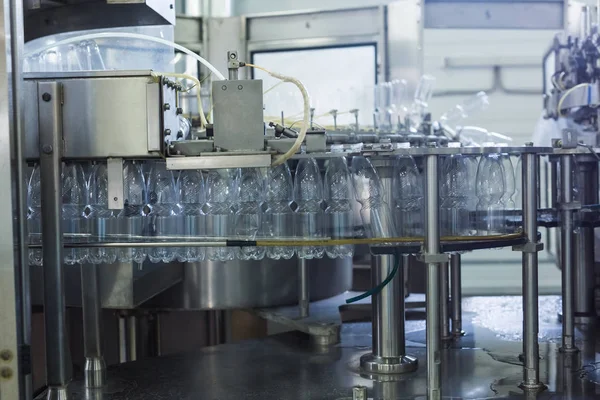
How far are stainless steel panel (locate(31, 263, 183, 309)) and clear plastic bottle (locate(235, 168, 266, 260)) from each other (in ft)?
1.50

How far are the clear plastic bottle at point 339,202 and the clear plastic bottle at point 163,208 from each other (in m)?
0.49

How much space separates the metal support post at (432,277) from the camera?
A: 82.4 inches

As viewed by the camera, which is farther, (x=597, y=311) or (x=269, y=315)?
(x=597, y=311)

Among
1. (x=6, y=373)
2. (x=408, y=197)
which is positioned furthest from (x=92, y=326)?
(x=408, y=197)

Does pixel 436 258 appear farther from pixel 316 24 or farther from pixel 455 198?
pixel 316 24

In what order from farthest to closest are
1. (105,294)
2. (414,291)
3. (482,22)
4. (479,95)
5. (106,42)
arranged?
(479,95) → (482,22) → (414,291) → (106,42) → (105,294)

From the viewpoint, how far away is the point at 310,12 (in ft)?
15.6

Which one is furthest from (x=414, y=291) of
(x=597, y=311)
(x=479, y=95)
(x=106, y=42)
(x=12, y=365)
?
(x=12, y=365)

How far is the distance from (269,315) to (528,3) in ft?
8.84

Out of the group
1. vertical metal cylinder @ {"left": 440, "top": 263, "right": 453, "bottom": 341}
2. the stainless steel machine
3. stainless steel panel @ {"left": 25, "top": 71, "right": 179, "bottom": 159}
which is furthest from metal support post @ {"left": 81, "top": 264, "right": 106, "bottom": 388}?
vertical metal cylinder @ {"left": 440, "top": 263, "right": 453, "bottom": 341}

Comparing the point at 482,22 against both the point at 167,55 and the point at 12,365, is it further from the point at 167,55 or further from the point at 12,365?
the point at 12,365

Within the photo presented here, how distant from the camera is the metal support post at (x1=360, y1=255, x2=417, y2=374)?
256 cm

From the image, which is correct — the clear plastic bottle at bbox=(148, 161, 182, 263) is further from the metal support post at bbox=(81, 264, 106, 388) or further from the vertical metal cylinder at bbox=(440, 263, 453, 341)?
the vertical metal cylinder at bbox=(440, 263, 453, 341)

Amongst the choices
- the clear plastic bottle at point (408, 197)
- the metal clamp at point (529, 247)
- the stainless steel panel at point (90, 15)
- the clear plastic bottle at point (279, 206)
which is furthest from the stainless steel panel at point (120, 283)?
the metal clamp at point (529, 247)
